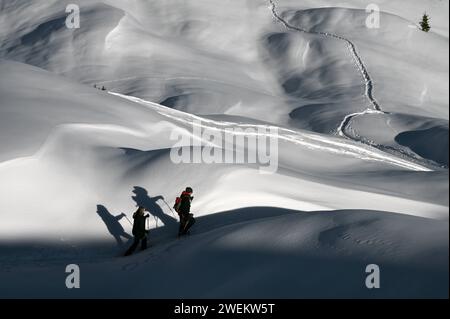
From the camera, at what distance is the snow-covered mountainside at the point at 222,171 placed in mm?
6777

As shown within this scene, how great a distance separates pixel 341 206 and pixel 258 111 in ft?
48.4

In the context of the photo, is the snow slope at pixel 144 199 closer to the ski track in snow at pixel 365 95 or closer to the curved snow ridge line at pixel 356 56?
the ski track in snow at pixel 365 95

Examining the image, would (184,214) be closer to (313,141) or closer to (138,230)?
(138,230)

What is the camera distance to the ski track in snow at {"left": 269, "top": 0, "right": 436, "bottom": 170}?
19.6m

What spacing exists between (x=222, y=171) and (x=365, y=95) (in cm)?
1630

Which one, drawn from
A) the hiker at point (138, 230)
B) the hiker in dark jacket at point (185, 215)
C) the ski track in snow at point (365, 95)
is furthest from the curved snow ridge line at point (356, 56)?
the hiker at point (138, 230)

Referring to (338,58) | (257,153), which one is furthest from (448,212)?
(338,58)

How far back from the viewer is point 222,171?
1196 centimetres

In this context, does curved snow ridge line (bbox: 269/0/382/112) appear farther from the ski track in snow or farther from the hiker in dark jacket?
the hiker in dark jacket

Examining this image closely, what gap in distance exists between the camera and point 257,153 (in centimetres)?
1473

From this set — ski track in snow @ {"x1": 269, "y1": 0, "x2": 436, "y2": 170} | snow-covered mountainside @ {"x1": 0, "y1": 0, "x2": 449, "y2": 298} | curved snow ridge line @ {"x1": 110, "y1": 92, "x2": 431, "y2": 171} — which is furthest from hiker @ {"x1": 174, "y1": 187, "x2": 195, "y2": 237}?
ski track in snow @ {"x1": 269, "y1": 0, "x2": 436, "y2": 170}

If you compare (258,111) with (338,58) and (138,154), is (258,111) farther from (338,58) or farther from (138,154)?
(138,154)

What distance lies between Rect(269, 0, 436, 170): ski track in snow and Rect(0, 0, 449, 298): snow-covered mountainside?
0.40ft

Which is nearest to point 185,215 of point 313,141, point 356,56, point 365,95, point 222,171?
point 222,171
